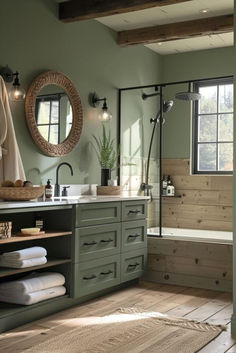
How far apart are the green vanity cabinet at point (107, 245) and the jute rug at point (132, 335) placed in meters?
0.38

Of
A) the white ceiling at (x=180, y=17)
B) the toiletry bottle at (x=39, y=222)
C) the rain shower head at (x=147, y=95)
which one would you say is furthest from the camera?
the rain shower head at (x=147, y=95)

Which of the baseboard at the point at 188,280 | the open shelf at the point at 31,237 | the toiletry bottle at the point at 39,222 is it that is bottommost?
the baseboard at the point at 188,280

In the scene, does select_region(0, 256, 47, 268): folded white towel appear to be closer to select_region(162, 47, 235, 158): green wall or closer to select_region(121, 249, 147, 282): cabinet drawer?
select_region(121, 249, 147, 282): cabinet drawer

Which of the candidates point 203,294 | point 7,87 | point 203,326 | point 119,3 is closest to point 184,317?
point 203,326

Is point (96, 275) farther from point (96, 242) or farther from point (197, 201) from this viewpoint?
point (197, 201)

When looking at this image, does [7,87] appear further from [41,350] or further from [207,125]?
[207,125]

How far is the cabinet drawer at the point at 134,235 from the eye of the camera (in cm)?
423

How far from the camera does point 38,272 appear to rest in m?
3.73

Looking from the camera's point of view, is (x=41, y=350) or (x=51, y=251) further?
(x=51, y=251)

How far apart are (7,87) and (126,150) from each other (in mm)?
1935

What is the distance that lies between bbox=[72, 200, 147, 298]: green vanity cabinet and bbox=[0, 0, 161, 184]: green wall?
65 cm

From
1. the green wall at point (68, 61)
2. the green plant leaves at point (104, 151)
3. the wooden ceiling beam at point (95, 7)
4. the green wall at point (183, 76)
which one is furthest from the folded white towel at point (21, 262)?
the green wall at point (183, 76)

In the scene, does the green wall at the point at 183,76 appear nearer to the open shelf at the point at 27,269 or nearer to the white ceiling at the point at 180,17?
the white ceiling at the point at 180,17

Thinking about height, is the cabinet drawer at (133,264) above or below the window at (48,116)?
below
